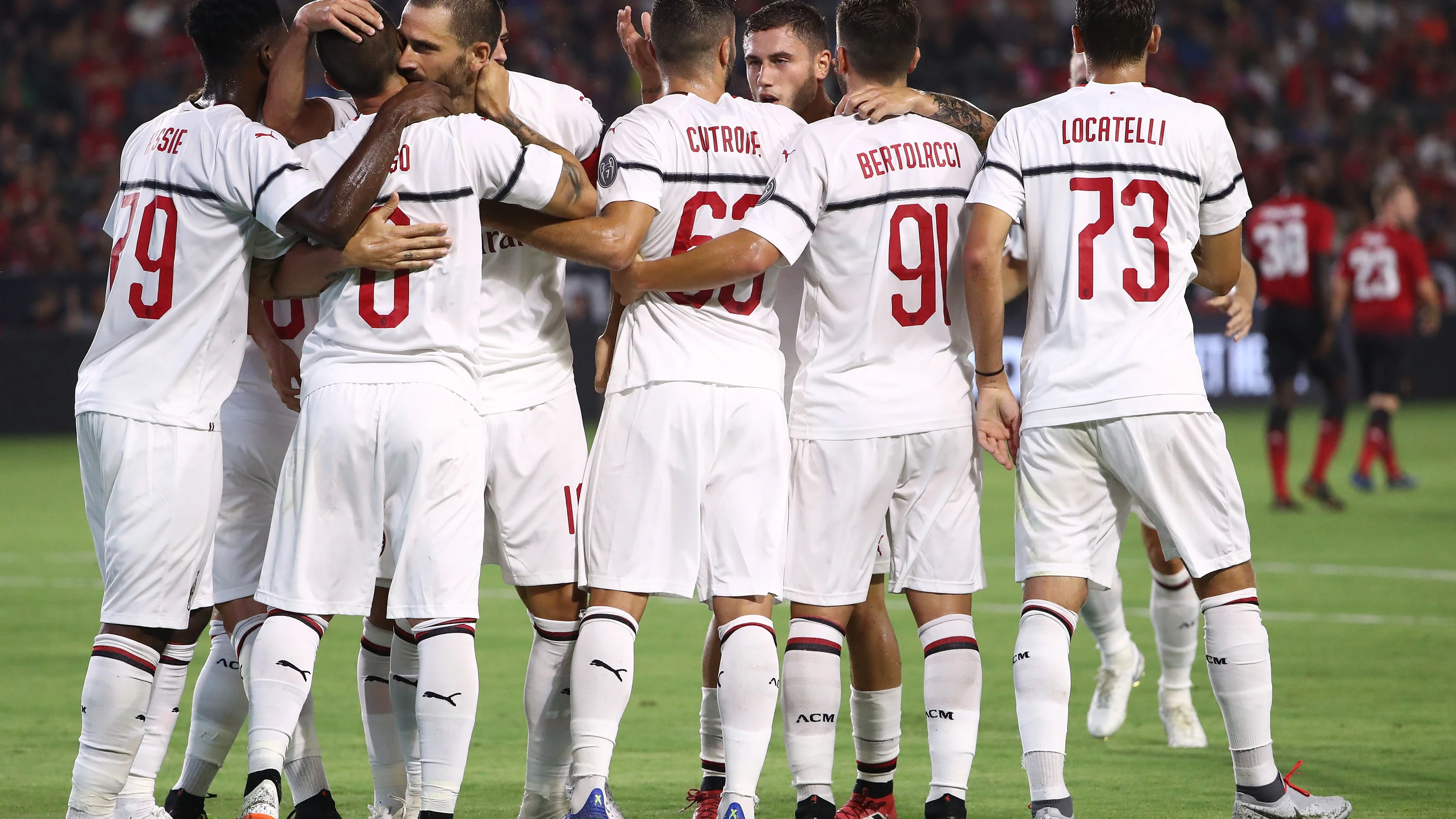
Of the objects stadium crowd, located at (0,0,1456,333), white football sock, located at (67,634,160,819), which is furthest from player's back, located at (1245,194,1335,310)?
white football sock, located at (67,634,160,819)

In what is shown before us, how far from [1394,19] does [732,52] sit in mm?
24415

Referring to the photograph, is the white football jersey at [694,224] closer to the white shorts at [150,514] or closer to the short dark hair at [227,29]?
the short dark hair at [227,29]

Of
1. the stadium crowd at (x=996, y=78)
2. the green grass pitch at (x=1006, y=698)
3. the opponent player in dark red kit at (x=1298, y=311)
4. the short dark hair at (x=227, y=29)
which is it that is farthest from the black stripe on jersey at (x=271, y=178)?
the stadium crowd at (x=996, y=78)

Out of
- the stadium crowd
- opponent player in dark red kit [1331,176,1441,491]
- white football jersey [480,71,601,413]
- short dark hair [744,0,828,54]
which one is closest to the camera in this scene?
white football jersey [480,71,601,413]

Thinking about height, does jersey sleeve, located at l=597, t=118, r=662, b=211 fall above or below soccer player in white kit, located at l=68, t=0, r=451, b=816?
above

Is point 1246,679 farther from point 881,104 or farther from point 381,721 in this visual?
point 381,721

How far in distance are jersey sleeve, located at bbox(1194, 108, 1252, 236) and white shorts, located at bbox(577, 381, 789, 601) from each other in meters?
1.37

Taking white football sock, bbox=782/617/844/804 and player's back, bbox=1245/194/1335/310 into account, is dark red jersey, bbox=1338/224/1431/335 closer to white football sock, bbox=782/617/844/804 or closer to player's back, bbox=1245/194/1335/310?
player's back, bbox=1245/194/1335/310

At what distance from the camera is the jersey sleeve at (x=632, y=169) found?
14.8 feet

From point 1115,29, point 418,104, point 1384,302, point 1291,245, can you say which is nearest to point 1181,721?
point 1115,29

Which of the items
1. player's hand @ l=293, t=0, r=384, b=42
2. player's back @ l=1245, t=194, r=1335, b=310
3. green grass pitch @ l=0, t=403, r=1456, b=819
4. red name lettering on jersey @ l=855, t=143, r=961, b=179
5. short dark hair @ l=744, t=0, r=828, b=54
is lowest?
green grass pitch @ l=0, t=403, r=1456, b=819

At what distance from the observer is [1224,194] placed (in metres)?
4.63

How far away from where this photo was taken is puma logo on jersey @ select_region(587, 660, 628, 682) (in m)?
4.42

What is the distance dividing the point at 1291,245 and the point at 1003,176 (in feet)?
29.2
